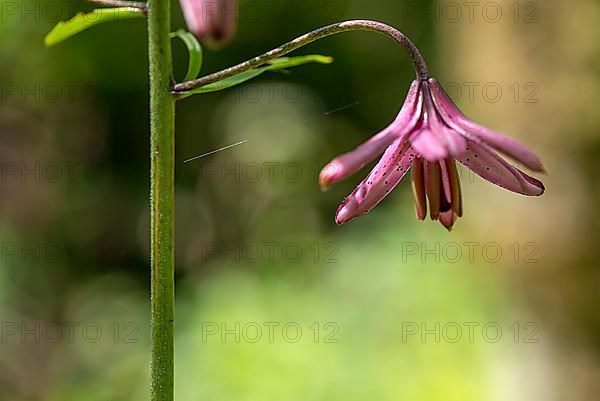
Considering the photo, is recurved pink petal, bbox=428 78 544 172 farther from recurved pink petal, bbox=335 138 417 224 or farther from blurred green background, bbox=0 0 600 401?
blurred green background, bbox=0 0 600 401

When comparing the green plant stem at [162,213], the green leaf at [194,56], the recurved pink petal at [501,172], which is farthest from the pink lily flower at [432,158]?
the green leaf at [194,56]

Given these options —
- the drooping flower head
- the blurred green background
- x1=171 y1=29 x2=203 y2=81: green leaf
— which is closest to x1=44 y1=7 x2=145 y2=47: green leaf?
x1=171 y1=29 x2=203 y2=81: green leaf

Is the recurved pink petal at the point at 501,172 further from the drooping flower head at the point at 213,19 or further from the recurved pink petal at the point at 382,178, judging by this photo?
the drooping flower head at the point at 213,19

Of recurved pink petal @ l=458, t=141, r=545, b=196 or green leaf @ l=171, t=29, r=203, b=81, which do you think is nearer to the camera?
recurved pink petal @ l=458, t=141, r=545, b=196

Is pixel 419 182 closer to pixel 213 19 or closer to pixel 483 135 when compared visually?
pixel 483 135

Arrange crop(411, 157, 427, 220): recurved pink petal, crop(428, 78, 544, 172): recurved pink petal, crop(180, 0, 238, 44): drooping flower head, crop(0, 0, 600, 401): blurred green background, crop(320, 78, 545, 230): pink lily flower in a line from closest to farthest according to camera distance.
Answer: crop(180, 0, 238, 44): drooping flower head, crop(428, 78, 544, 172): recurved pink petal, crop(320, 78, 545, 230): pink lily flower, crop(411, 157, 427, 220): recurved pink petal, crop(0, 0, 600, 401): blurred green background

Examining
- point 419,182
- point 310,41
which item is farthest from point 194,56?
point 419,182

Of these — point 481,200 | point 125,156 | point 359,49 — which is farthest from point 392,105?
point 481,200
